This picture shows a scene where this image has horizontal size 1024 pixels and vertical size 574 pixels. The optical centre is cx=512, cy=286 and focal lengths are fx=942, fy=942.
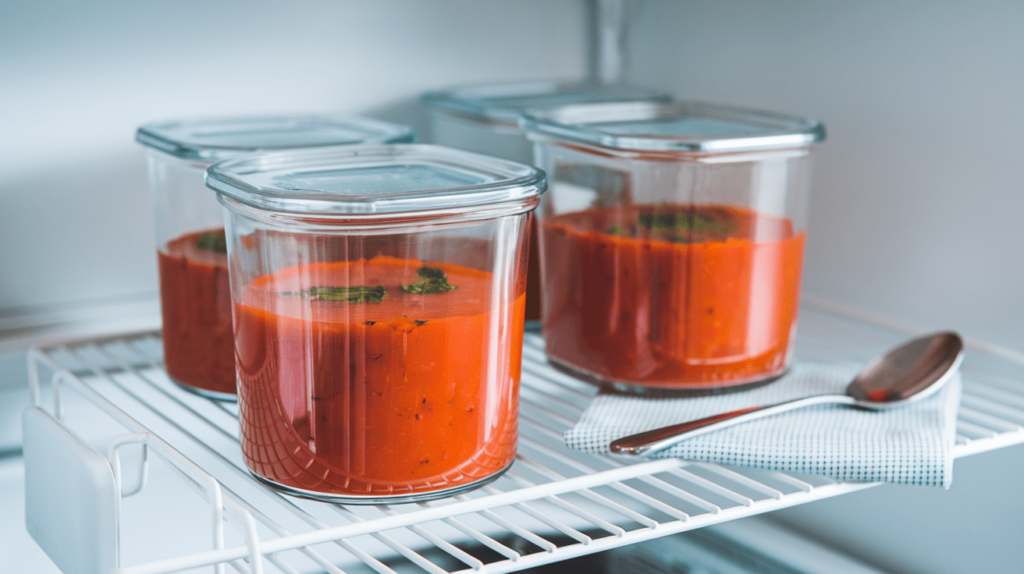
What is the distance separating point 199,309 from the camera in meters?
0.76

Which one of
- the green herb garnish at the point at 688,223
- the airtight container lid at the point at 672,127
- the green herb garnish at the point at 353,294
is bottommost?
the green herb garnish at the point at 353,294

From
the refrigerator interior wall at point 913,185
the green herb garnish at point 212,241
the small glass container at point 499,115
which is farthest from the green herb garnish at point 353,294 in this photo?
the refrigerator interior wall at point 913,185

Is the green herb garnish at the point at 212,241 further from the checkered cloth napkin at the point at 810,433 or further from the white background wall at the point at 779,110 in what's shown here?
the checkered cloth napkin at the point at 810,433

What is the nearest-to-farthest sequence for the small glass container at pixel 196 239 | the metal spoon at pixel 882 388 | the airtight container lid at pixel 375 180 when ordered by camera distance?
the airtight container lid at pixel 375 180
the metal spoon at pixel 882 388
the small glass container at pixel 196 239

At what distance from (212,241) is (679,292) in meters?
0.38

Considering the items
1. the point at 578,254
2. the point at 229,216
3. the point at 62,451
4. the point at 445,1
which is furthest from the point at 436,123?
the point at 62,451

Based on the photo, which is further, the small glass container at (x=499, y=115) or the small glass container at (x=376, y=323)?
the small glass container at (x=499, y=115)

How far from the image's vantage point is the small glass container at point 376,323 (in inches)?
21.9

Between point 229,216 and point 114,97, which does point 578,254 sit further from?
point 114,97

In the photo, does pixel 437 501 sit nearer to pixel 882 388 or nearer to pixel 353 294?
pixel 353 294

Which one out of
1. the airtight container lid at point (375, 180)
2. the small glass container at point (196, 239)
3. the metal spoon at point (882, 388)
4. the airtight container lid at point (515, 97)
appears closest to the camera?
the airtight container lid at point (375, 180)

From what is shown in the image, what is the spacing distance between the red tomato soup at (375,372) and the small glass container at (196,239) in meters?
0.16

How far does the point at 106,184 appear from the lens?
2.89ft

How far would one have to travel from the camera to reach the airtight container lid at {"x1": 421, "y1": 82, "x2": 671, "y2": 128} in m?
0.93
